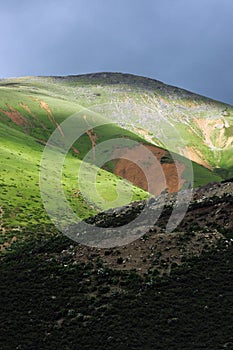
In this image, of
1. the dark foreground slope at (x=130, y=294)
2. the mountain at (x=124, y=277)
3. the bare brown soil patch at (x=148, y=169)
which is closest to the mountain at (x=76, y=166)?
the bare brown soil patch at (x=148, y=169)

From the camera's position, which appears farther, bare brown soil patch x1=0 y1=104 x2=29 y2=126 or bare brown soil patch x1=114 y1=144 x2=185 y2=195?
bare brown soil patch x1=0 y1=104 x2=29 y2=126

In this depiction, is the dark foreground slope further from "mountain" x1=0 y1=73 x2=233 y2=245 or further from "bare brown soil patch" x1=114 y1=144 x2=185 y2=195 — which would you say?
"bare brown soil patch" x1=114 y1=144 x2=185 y2=195

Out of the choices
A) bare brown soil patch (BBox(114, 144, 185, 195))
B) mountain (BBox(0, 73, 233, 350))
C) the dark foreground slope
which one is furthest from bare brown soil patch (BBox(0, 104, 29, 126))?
the dark foreground slope

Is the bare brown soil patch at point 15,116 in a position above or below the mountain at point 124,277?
above

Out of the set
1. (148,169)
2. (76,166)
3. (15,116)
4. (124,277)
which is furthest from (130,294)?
(15,116)

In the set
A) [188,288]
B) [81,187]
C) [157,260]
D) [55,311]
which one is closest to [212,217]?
[157,260]

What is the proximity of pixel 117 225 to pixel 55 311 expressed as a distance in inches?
642

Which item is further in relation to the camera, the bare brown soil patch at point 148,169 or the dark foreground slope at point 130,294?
the bare brown soil patch at point 148,169

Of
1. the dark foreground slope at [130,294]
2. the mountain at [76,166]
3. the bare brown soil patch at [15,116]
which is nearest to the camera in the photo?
the dark foreground slope at [130,294]

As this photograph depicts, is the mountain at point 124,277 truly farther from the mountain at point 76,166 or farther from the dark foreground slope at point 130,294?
the mountain at point 76,166

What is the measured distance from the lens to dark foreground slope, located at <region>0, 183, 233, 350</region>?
82.7ft

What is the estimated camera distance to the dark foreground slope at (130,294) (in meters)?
25.2

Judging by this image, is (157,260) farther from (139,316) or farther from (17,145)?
(17,145)

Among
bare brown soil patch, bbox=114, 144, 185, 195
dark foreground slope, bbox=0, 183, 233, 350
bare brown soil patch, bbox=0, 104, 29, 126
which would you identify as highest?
bare brown soil patch, bbox=0, 104, 29, 126
